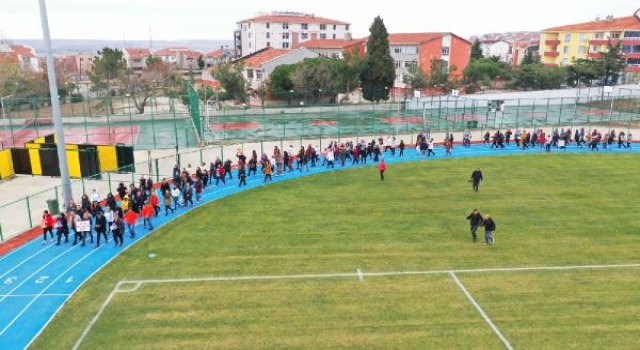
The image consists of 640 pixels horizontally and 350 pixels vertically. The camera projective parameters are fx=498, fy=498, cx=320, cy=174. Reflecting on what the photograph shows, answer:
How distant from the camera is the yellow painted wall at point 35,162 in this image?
25.3 metres

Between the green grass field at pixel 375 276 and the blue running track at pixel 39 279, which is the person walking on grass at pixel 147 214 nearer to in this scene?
the blue running track at pixel 39 279

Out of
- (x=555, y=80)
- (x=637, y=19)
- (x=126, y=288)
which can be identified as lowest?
(x=126, y=288)

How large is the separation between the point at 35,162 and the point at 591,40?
280ft

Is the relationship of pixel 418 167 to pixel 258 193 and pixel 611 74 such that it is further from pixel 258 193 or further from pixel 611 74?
pixel 611 74

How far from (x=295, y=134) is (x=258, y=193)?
17.0 m

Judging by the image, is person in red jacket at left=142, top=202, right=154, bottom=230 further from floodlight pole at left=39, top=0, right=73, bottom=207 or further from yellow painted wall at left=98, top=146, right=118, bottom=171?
yellow painted wall at left=98, top=146, right=118, bottom=171

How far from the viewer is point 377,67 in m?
58.2

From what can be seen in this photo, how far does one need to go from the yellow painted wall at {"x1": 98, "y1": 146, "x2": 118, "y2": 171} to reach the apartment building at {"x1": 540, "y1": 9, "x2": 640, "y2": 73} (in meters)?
69.8

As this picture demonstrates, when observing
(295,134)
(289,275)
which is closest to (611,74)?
(295,134)

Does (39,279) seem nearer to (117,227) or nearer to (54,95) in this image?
(117,227)

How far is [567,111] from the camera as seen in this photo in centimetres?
5103

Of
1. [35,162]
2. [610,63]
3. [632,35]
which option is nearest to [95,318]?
[35,162]

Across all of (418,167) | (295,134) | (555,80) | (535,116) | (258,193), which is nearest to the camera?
(258,193)

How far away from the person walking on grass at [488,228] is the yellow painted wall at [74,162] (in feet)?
64.9
